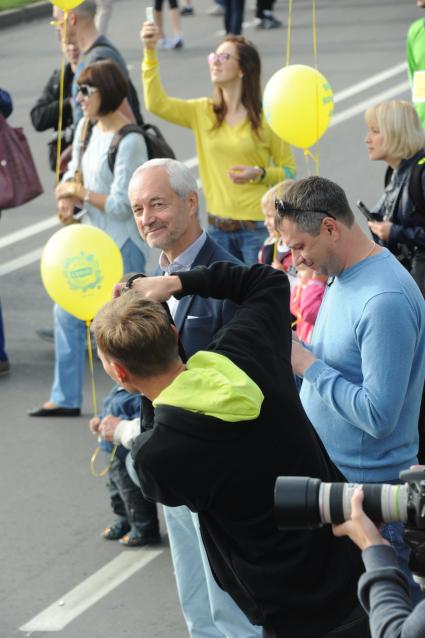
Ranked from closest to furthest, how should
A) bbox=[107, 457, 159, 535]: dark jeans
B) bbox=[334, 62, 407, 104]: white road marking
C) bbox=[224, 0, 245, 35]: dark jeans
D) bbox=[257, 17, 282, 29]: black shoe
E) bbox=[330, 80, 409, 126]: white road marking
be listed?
bbox=[107, 457, 159, 535]: dark jeans, bbox=[330, 80, 409, 126]: white road marking, bbox=[334, 62, 407, 104]: white road marking, bbox=[224, 0, 245, 35]: dark jeans, bbox=[257, 17, 282, 29]: black shoe

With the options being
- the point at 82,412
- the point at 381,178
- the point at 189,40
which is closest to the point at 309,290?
the point at 82,412

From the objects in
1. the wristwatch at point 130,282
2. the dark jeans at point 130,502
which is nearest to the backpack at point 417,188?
the dark jeans at point 130,502

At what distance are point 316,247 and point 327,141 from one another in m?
10.0

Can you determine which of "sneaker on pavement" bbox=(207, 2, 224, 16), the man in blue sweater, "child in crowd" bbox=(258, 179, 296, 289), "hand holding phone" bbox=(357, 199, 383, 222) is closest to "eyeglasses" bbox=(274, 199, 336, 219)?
the man in blue sweater

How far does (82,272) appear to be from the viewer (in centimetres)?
691

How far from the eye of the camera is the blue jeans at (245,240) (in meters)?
8.02

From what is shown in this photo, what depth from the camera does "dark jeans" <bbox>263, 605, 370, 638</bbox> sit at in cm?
399

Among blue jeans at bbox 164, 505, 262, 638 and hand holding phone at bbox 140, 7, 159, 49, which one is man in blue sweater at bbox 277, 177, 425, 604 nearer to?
blue jeans at bbox 164, 505, 262, 638

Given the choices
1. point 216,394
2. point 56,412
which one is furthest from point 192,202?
point 56,412

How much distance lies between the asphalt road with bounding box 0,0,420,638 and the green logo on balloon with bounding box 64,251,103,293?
3.80 feet

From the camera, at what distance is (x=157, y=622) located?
5.87 m

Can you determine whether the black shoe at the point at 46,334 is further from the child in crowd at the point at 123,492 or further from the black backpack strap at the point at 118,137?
the child in crowd at the point at 123,492

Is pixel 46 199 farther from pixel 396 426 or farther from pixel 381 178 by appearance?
pixel 396 426

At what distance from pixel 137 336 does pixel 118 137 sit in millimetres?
4138
